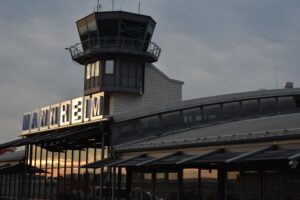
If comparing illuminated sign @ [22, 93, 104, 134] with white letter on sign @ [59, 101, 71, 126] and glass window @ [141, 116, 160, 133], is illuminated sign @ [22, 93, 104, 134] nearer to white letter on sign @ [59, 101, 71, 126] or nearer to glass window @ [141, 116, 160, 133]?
white letter on sign @ [59, 101, 71, 126]

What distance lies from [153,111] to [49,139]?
248 inches

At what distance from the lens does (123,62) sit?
4256 centimetres

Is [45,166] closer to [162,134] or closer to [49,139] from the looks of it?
Result: [49,139]

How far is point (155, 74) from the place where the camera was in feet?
141

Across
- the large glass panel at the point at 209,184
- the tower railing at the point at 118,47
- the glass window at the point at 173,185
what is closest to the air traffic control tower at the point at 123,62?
the tower railing at the point at 118,47

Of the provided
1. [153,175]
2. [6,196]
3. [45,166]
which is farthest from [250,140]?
[6,196]

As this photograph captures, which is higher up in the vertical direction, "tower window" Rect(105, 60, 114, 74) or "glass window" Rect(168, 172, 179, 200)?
"tower window" Rect(105, 60, 114, 74)

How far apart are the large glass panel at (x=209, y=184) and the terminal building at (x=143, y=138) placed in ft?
0.15

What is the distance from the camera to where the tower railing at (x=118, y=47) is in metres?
42.3

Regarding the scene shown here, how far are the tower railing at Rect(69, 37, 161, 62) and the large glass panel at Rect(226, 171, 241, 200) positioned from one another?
21009 millimetres

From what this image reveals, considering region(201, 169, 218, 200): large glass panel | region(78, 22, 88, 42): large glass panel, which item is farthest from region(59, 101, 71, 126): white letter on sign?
region(201, 169, 218, 200): large glass panel

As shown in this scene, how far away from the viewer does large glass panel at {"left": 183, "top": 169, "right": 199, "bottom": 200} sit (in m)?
25.1

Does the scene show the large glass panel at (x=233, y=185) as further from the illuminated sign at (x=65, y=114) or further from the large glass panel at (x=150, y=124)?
the illuminated sign at (x=65, y=114)

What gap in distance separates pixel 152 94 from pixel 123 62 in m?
3.46
